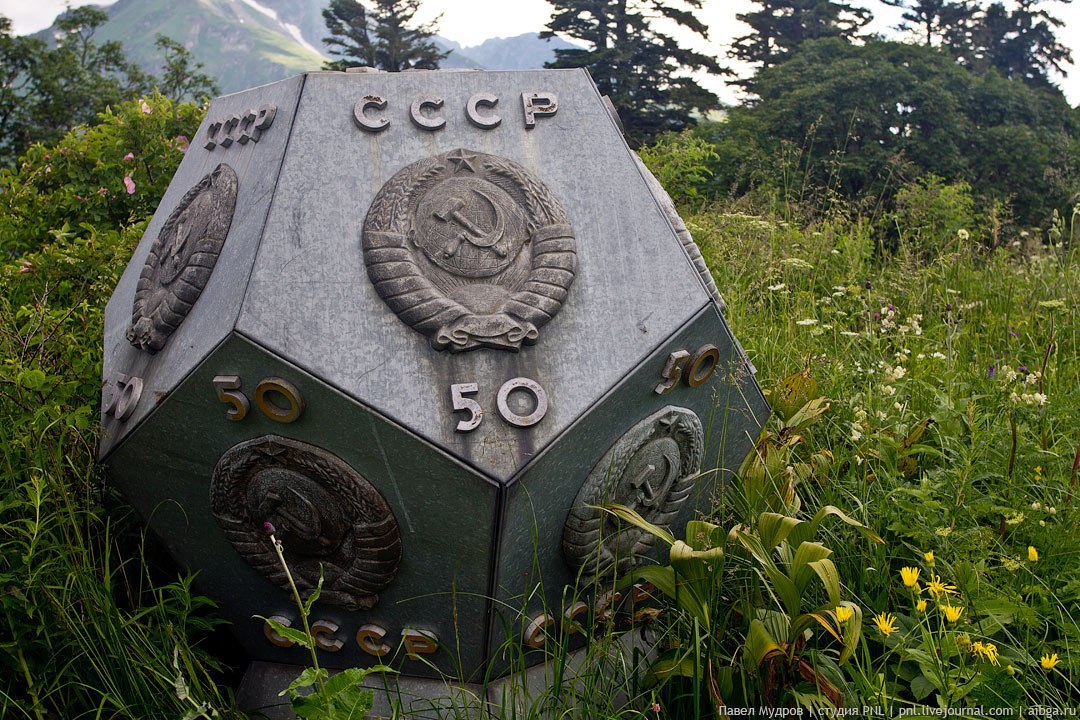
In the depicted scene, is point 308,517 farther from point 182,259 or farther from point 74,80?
point 74,80

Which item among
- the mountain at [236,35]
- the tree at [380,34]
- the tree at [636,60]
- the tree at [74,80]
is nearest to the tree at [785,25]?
the tree at [636,60]

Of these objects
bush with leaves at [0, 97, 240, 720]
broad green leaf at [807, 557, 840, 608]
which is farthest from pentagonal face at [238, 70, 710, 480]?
bush with leaves at [0, 97, 240, 720]

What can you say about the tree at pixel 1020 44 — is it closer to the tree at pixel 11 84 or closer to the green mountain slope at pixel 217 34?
the tree at pixel 11 84

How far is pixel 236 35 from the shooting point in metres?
140

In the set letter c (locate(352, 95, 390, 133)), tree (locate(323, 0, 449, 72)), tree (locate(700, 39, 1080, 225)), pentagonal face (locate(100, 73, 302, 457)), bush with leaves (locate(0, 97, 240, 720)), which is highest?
tree (locate(323, 0, 449, 72))

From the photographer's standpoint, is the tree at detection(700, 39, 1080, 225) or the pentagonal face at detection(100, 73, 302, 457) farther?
the tree at detection(700, 39, 1080, 225)

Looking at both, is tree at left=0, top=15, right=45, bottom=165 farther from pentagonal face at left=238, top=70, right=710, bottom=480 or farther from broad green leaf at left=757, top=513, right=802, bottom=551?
broad green leaf at left=757, top=513, right=802, bottom=551

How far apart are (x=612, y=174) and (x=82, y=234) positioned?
417cm

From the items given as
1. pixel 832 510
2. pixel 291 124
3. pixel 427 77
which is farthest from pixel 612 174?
pixel 832 510

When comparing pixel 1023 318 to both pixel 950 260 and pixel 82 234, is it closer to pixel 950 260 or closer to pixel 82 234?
pixel 950 260

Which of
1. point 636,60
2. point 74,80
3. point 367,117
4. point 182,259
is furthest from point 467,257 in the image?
point 74,80

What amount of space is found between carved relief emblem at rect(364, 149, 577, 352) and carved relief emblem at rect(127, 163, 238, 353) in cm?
52

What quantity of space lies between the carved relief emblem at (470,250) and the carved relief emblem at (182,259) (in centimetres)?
52

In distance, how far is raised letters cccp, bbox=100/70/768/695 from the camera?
2236mm
